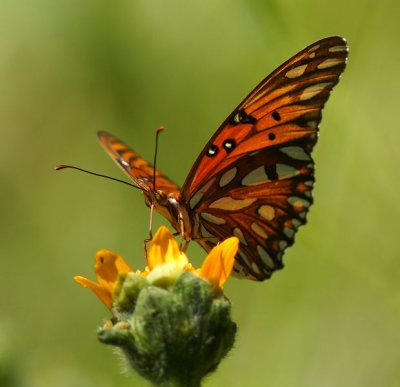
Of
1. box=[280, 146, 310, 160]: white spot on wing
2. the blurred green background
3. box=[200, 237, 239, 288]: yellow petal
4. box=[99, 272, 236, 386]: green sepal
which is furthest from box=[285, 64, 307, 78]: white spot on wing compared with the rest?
the blurred green background

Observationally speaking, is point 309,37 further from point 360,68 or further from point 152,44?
point 152,44

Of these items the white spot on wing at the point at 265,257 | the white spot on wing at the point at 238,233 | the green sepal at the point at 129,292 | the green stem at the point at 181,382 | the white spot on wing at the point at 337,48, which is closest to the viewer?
the green stem at the point at 181,382

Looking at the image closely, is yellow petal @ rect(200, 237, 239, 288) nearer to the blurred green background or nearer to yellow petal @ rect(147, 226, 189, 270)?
yellow petal @ rect(147, 226, 189, 270)

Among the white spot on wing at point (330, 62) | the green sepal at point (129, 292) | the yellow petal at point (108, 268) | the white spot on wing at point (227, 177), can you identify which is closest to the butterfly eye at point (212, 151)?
the white spot on wing at point (227, 177)

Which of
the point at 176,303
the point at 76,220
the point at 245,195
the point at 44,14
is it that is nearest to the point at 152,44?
the point at 44,14

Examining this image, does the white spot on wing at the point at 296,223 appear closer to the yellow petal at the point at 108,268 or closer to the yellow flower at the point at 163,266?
the yellow flower at the point at 163,266

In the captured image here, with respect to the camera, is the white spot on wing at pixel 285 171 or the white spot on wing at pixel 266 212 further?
the white spot on wing at pixel 266 212

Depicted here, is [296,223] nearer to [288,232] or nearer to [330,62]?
[288,232]

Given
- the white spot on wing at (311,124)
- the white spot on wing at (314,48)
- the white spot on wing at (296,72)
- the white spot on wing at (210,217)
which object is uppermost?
the white spot on wing at (314,48)
